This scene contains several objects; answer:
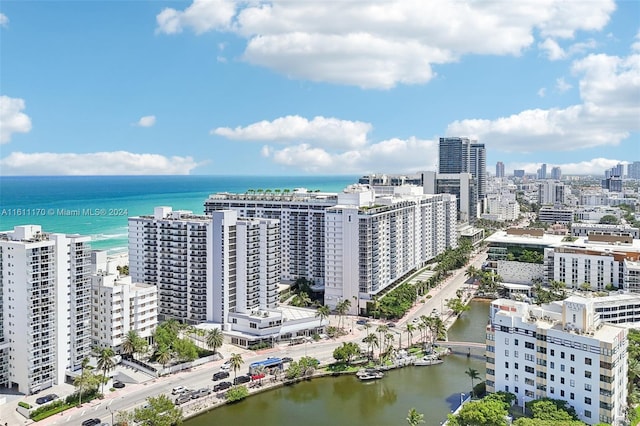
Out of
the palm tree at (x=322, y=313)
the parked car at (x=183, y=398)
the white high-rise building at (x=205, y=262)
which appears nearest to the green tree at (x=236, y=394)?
the parked car at (x=183, y=398)

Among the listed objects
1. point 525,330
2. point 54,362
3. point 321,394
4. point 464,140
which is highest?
point 464,140

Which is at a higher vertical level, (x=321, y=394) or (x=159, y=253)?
(x=159, y=253)

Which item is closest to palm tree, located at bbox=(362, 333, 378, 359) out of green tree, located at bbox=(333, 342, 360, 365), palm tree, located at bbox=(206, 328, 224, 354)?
green tree, located at bbox=(333, 342, 360, 365)

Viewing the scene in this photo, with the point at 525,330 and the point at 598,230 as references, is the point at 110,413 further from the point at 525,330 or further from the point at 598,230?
the point at 598,230

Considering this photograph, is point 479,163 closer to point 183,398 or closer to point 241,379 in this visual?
point 241,379

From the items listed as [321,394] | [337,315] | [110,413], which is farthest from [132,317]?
[337,315]

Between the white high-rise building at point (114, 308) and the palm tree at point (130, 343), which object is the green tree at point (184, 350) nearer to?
the palm tree at point (130, 343)

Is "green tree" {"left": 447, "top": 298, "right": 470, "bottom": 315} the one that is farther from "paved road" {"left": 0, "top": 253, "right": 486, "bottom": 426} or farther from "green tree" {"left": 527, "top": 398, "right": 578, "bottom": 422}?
"green tree" {"left": 527, "top": 398, "right": 578, "bottom": 422}
